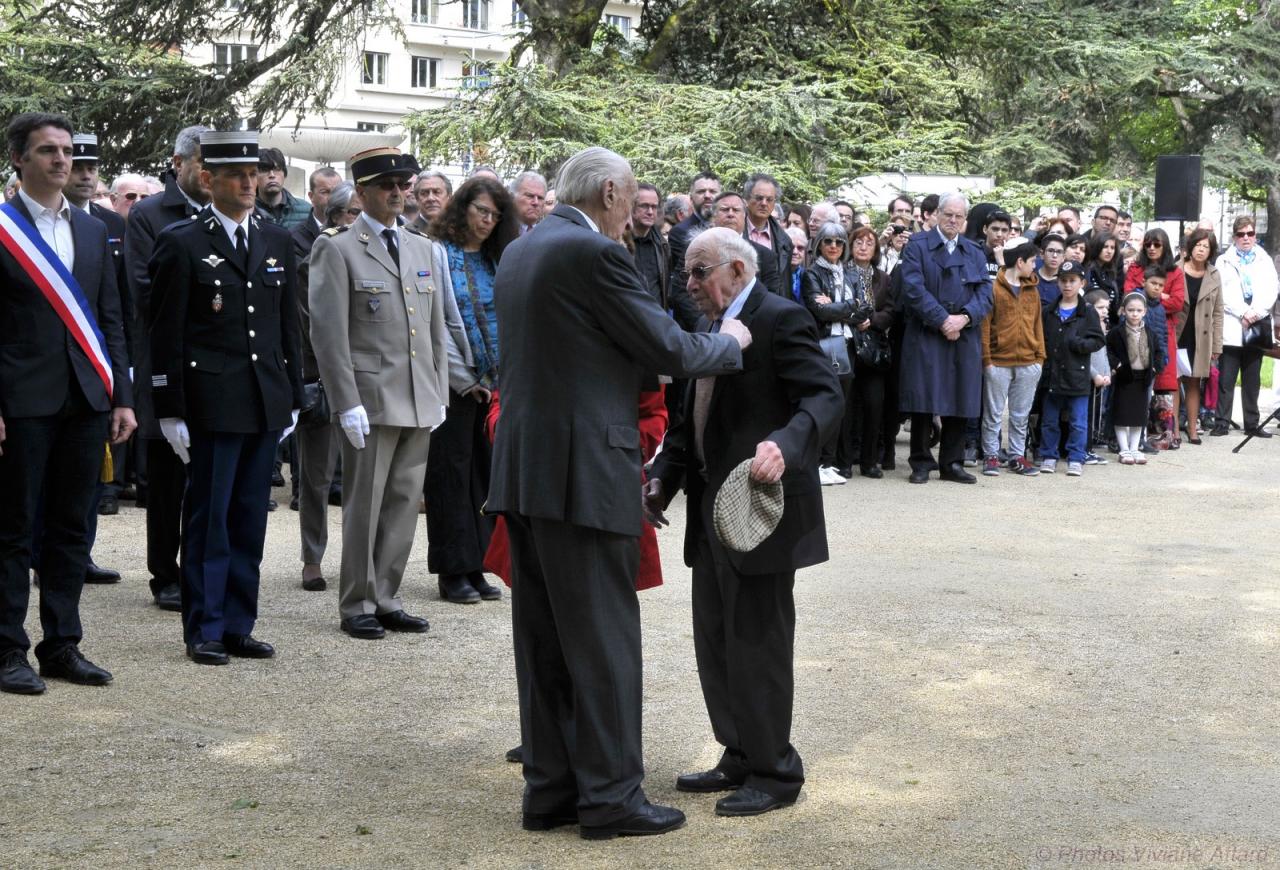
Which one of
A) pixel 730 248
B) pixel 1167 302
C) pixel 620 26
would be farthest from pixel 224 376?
pixel 620 26

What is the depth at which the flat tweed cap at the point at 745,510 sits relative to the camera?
472cm

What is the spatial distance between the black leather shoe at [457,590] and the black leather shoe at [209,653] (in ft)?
5.10

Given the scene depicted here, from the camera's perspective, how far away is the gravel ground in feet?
15.1

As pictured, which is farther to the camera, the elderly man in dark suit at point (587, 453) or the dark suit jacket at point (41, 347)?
the dark suit jacket at point (41, 347)

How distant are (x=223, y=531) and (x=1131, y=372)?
9.76 meters

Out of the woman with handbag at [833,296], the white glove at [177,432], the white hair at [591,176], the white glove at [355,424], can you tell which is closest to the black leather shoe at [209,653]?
the white glove at [177,432]

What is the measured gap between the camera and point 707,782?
5.12 metres

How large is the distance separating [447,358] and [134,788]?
10.2 feet

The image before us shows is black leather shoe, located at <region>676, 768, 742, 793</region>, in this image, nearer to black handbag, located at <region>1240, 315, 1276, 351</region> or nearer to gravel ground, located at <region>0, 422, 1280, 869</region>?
gravel ground, located at <region>0, 422, 1280, 869</region>

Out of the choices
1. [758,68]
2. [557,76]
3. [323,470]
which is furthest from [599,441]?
[758,68]

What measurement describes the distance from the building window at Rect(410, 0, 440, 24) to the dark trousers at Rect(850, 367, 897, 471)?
160 feet

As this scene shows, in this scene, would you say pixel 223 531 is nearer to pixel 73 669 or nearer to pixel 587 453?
pixel 73 669

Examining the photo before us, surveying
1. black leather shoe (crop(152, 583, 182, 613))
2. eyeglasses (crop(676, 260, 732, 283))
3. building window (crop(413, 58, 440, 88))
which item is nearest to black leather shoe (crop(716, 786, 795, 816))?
eyeglasses (crop(676, 260, 732, 283))

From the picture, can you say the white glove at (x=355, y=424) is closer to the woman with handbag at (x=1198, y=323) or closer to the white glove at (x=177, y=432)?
the white glove at (x=177, y=432)
